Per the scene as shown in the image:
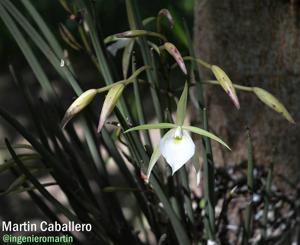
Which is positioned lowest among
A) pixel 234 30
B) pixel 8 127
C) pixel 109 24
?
pixel 8 127

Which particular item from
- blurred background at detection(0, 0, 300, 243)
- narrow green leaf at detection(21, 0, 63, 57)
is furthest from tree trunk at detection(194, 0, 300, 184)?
narrow green leaf at detection(21, 0, 63, 57)

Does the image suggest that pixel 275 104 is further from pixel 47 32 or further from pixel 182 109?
pixel 47 32

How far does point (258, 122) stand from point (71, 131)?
1.42 ft

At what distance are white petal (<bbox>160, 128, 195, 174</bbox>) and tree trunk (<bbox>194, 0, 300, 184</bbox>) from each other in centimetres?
44

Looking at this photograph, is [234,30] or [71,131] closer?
[71,131]

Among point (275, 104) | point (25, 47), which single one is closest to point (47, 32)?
point (25, 47)

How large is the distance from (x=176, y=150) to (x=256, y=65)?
1.55 feet

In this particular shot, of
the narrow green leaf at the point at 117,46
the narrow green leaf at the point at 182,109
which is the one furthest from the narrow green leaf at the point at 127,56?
the narrow green leaf at the point at 182,109

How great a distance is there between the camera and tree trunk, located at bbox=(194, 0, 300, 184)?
977 millimetres

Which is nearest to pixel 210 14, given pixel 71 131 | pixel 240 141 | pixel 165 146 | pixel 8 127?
pixel 240 141

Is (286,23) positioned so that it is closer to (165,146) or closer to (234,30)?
(234,30)

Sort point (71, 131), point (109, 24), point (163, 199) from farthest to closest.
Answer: point (109, 24), point (71, 131), point (163, 199)

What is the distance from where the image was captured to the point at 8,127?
5.95ft

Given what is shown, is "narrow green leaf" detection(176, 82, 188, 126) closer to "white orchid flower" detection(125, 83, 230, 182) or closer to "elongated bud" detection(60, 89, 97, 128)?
"white orchid flower" detection(125, 83, 230, 182)
